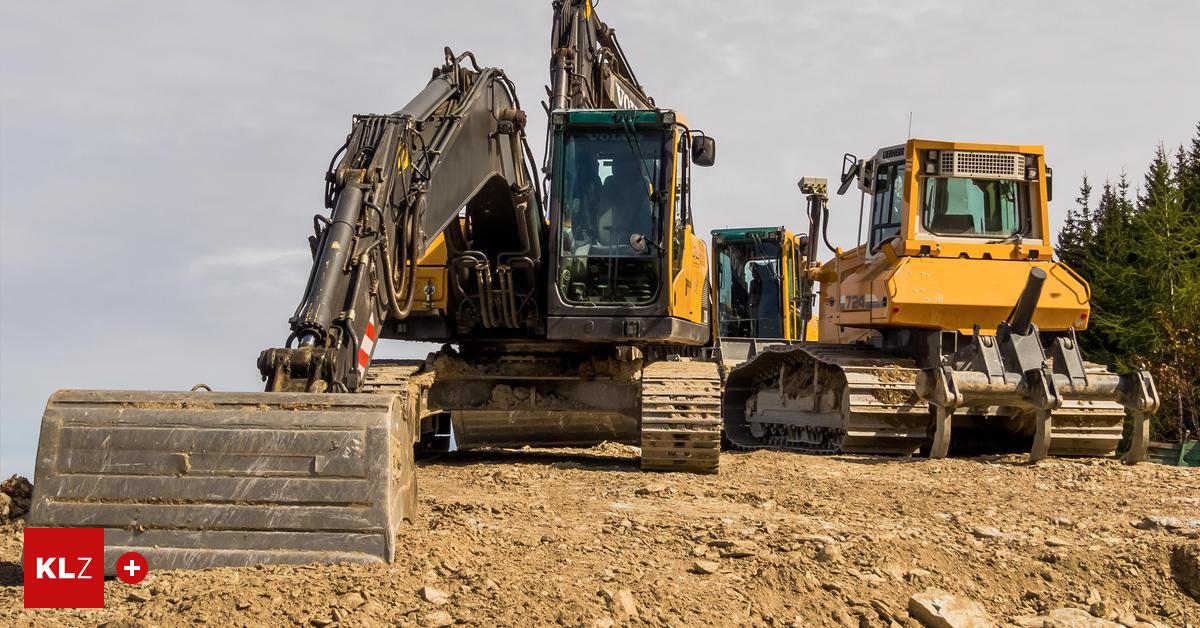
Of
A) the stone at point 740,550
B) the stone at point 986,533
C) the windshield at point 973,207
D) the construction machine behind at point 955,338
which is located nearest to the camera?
the stone at point 740,550


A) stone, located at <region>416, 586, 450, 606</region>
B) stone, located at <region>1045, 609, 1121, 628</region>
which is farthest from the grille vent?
stone, located at <region>416, 586, 450, 606</region>

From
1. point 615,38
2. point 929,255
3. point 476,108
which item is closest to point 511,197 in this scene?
point 476,108

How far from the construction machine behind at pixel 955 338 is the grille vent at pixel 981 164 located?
0.03 ft

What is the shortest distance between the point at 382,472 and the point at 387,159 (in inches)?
110

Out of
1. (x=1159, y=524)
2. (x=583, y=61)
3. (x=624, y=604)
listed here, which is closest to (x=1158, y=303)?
(x=583, y=61)

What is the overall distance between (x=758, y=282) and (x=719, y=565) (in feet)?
45.7

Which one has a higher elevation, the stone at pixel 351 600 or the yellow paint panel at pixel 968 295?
the yellow paint panel at pixel 968 295

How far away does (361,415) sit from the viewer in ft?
16.4

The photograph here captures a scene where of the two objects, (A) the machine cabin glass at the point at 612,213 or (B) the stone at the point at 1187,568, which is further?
(A) the machine cabin glass at the point at 612,213

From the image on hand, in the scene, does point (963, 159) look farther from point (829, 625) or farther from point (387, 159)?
point (829, 625)

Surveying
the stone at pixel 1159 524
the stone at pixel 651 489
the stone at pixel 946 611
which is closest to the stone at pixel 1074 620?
the stone at pixel 946 611

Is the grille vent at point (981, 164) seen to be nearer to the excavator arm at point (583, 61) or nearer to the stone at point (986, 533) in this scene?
the excavator arm at point (583, 61)

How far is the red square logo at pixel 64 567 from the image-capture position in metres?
4.60

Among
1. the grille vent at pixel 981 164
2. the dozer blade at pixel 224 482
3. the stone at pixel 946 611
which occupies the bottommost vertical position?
the stone at pixel 946 611
